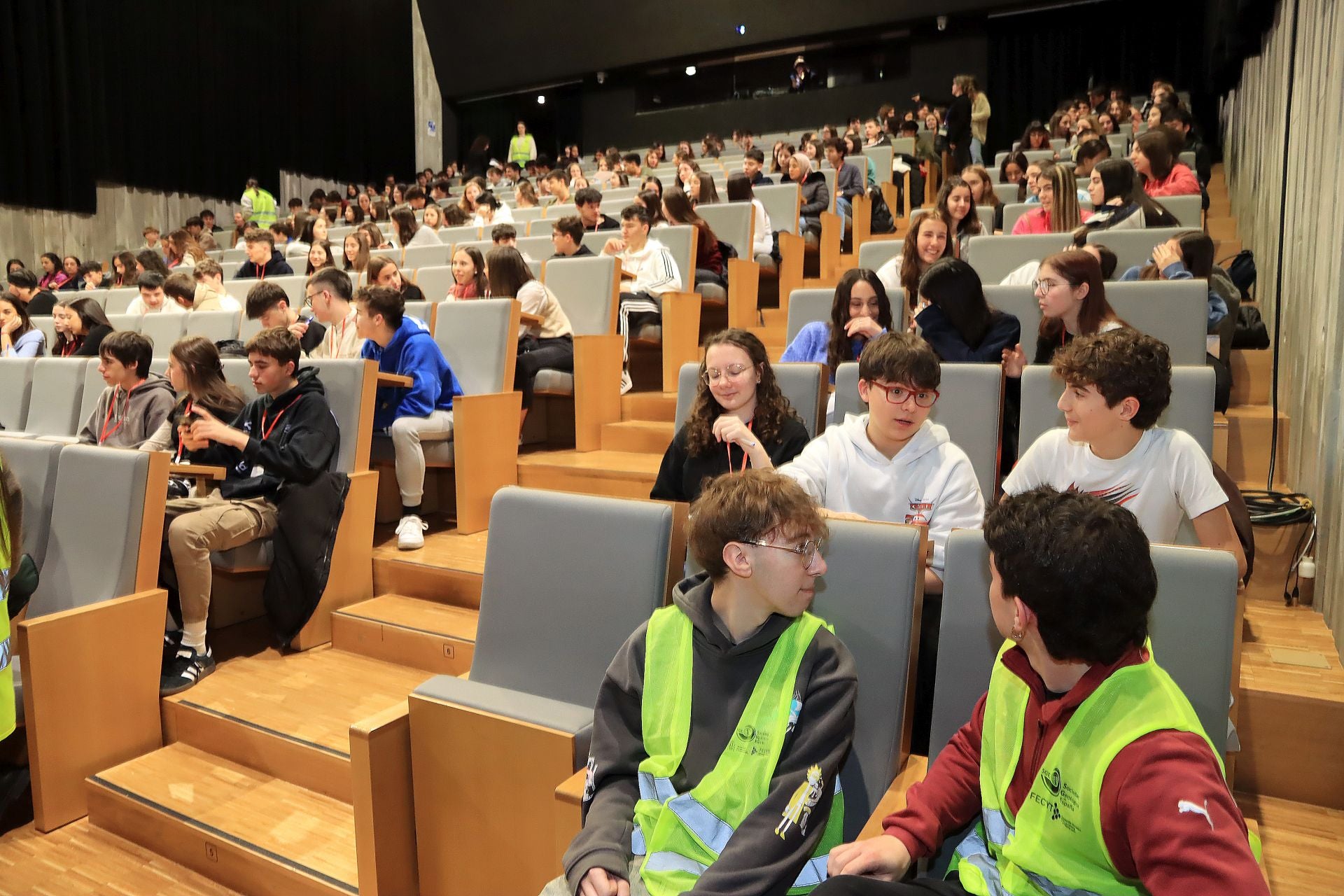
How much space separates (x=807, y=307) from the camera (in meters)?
2.41

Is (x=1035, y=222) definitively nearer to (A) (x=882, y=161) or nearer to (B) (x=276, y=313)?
(B) (x=276, y=313)

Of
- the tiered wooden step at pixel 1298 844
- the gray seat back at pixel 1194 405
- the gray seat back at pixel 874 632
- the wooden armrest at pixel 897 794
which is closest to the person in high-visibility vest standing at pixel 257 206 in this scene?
the gray seat back at pixel 1194 405

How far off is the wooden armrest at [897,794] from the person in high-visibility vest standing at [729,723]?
46 mm

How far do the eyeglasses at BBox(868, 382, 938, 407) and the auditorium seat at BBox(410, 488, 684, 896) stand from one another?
0.38 m

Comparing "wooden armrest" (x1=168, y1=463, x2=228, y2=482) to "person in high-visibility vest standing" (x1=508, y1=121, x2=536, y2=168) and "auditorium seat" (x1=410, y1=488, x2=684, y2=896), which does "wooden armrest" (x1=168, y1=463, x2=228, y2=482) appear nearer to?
"auditorium seat" (x1=410, y1=488, x2=684, y2=896)

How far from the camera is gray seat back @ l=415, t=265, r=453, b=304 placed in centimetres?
338

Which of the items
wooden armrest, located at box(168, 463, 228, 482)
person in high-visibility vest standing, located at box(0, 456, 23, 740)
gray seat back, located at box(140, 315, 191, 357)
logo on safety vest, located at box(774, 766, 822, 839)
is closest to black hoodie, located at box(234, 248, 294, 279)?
gray seat back, located at box(140, 315, 191, 357)

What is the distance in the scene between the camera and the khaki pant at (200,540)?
188 cm

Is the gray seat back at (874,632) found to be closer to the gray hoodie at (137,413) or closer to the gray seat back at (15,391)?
the gray hoodie at (137,413)

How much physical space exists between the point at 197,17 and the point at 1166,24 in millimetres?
8258

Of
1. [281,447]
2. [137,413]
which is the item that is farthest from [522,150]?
[281,447]

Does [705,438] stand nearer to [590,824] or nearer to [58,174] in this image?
[590,824]

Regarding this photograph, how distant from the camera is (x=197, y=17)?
27.5ft

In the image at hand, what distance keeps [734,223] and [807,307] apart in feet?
4.27
